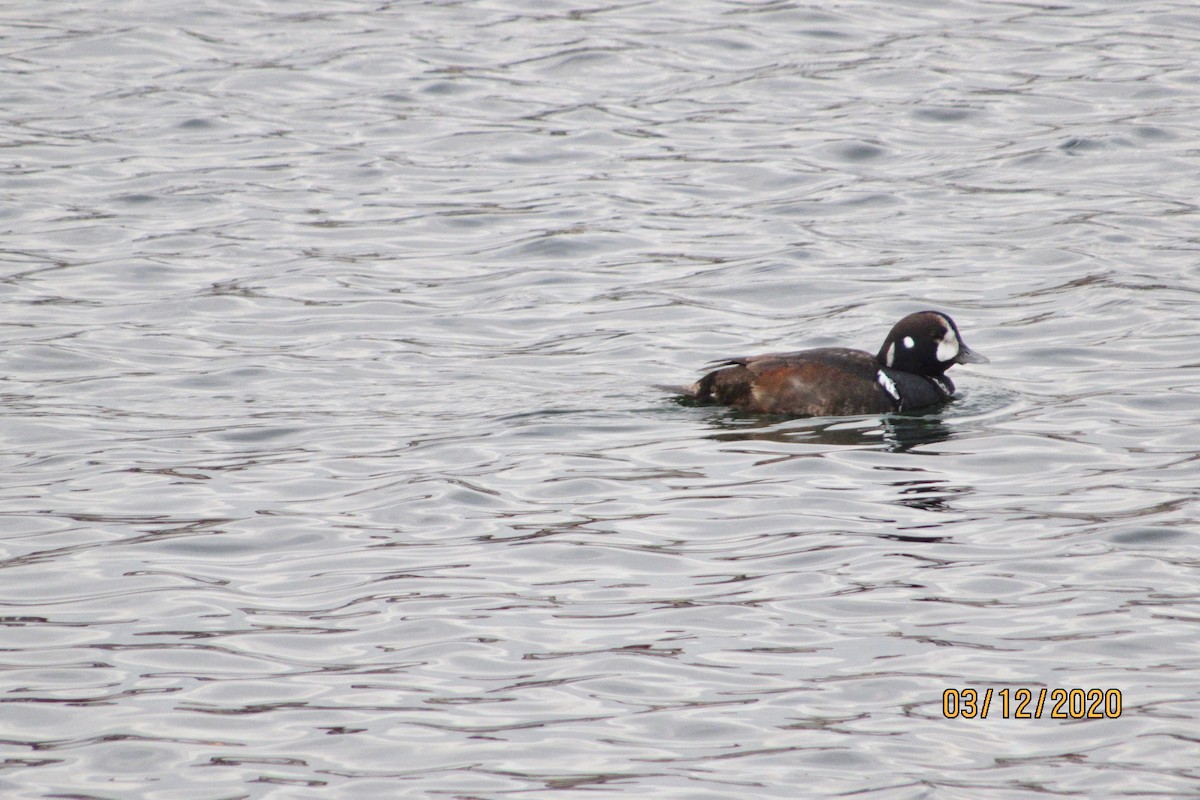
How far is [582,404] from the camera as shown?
36.1 feet

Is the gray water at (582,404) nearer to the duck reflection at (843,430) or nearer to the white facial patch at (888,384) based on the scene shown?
the duck reflection at (843,430)

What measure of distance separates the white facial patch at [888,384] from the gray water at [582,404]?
17 cm

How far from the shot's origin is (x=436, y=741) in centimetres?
643

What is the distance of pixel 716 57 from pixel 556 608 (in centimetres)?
1341

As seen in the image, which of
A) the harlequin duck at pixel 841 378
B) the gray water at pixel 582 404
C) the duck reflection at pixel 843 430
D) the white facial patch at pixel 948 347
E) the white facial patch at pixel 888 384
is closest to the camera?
the gray water at pixel 582 404

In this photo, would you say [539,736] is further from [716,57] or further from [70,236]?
[716,57]

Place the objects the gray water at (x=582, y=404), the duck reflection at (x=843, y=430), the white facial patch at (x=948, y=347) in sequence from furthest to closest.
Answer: the white facial patch at (x=948, y=347)
the duck reflection at (x=843, y=430)
the gray water at (x=582, y=404)

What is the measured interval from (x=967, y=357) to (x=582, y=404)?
2.47 metres

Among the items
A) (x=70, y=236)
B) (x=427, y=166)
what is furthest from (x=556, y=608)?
(x=427, y=166)
